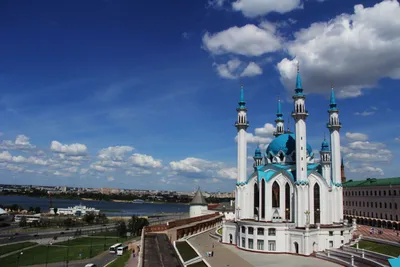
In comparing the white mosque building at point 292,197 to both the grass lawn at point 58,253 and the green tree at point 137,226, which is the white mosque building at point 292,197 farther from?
the green tree at point 137,226

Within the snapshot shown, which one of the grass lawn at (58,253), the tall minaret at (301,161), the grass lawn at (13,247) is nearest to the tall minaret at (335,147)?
the tall minaret at (301,161)

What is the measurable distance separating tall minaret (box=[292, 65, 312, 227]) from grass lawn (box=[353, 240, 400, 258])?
268 inches

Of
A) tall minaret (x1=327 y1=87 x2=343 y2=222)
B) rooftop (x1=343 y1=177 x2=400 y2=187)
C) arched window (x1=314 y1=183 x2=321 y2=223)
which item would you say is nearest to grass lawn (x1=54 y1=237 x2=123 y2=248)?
arched window (x1=314 y1=183 x2=321 y2=223)

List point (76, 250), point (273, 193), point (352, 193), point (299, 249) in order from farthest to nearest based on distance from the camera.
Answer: point (352, 193), point (76, 250), point (273, 193), point (299, 249)

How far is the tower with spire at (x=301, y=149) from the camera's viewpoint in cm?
4775


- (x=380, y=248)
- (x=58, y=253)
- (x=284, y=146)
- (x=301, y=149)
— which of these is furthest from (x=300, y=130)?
(x=58, y=253)

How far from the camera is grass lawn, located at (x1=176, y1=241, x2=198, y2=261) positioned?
129 feet

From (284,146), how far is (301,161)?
7878mm

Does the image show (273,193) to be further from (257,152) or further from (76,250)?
(76,250)

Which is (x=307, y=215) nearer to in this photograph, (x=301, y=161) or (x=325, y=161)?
Result: (x=301, y=161)

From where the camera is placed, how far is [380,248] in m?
40.6

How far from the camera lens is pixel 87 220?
374ft

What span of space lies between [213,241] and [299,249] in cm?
1471

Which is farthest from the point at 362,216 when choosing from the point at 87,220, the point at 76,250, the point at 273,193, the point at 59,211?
the point at 59,211
